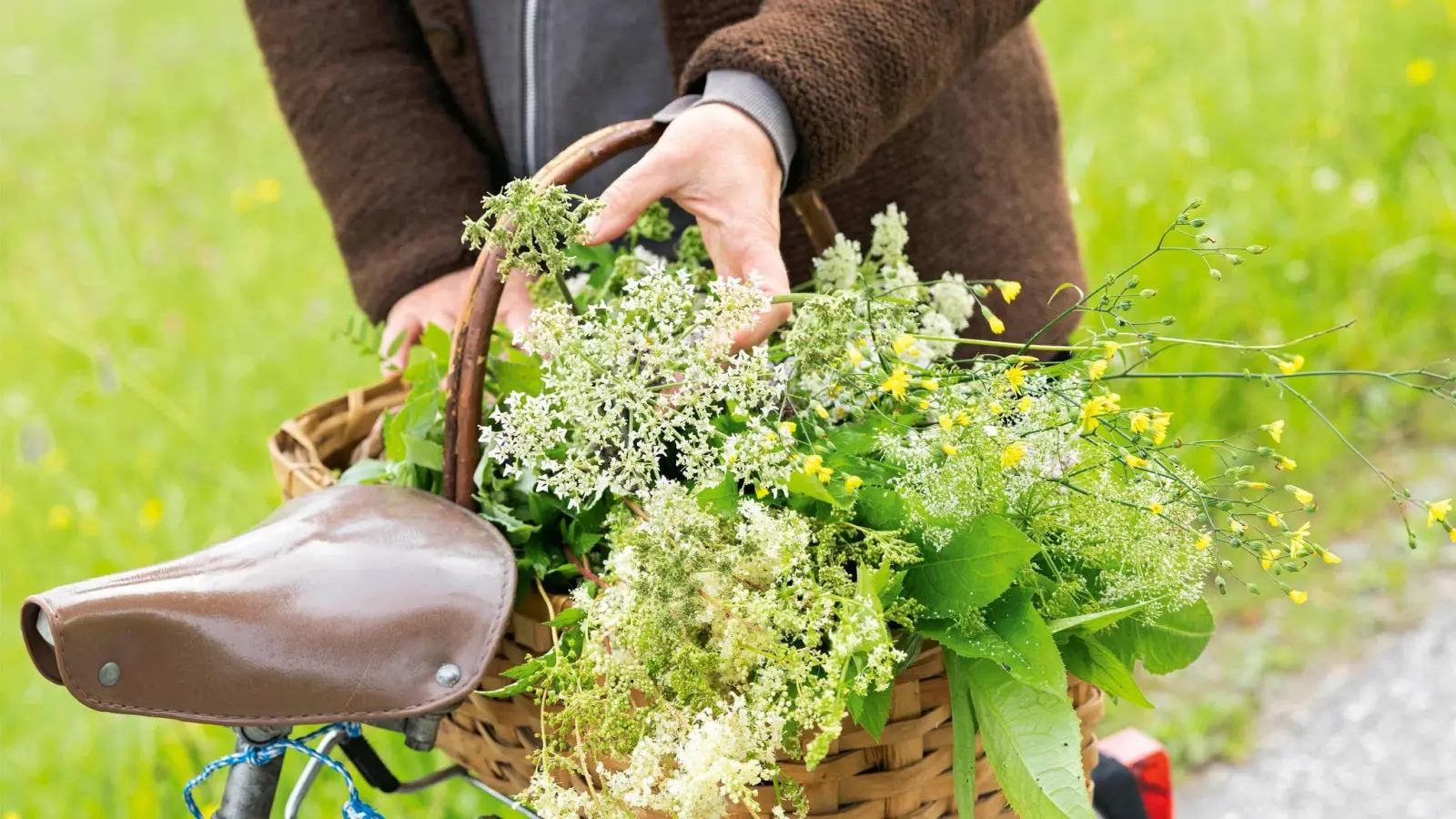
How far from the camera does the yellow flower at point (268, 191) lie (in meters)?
4.07

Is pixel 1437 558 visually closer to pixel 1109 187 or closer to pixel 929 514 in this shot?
pixel 1109 187

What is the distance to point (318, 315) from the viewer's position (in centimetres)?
339

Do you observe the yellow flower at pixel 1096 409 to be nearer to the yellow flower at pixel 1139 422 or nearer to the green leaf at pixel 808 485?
the yellow flower at pixel 1139 422

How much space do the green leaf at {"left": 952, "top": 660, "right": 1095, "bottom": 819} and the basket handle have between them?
43 cm

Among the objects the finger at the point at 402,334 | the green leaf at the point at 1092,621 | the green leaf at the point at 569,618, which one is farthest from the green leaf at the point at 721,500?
the finger at the point at 402,334

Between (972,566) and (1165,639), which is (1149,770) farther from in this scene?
(972,566)

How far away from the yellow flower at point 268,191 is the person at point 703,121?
259cm

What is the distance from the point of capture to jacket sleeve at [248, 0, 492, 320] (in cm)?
155

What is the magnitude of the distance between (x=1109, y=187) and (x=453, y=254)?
2113 mm

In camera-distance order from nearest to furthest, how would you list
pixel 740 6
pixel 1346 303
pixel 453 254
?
pixel 740 6 < pixel 453 254 < pixel 1346 303

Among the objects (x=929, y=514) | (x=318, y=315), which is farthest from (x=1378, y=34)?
(x=929, y=514)

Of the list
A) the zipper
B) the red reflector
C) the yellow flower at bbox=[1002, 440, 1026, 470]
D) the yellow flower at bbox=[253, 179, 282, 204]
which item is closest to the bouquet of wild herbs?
the yellow flower at bbox=[1002, 440, 1026, 470]

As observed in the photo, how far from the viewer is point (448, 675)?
2.75 ft

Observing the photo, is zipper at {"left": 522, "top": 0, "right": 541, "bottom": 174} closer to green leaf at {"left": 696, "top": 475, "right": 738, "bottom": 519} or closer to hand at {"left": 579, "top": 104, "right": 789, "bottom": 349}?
hand at {"left": 579, "top": 104, "right": 789, "bottom": 349}
